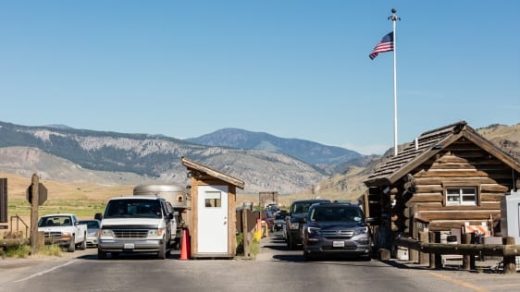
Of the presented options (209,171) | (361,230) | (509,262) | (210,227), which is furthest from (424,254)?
(209,171)

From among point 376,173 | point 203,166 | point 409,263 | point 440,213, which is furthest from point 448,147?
point 203,166

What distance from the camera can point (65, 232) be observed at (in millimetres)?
34312

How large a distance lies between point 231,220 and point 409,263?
223 inches

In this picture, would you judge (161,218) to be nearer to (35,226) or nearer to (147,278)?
(35,226)

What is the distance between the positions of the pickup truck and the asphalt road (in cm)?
746

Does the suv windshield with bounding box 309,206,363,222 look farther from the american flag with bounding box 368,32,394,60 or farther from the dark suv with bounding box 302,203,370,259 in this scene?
the american flag with bounding box 368,32,394,60

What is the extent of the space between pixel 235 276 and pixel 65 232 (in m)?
15.0

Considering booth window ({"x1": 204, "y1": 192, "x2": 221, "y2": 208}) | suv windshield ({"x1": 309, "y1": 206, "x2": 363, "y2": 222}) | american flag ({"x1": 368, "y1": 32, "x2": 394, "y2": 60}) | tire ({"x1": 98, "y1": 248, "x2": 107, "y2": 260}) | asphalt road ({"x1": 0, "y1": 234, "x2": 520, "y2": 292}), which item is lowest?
asphalt road ({"x1": 0, "y1": 234, "x2": 520, "y2": 292})

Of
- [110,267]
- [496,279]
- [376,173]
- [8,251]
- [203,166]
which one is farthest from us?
[376,173]

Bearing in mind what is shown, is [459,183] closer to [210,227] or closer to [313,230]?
[313,230]

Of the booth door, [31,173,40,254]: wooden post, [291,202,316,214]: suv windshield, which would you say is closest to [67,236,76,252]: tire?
[31,173,40,254]: wooden post

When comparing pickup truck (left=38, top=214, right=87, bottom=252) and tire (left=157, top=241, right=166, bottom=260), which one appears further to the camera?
pickup truck (left=38, top=214, right=87, bottom=252)

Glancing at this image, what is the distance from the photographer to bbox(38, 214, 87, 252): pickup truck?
112 ft

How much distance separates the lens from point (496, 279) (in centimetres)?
1936
